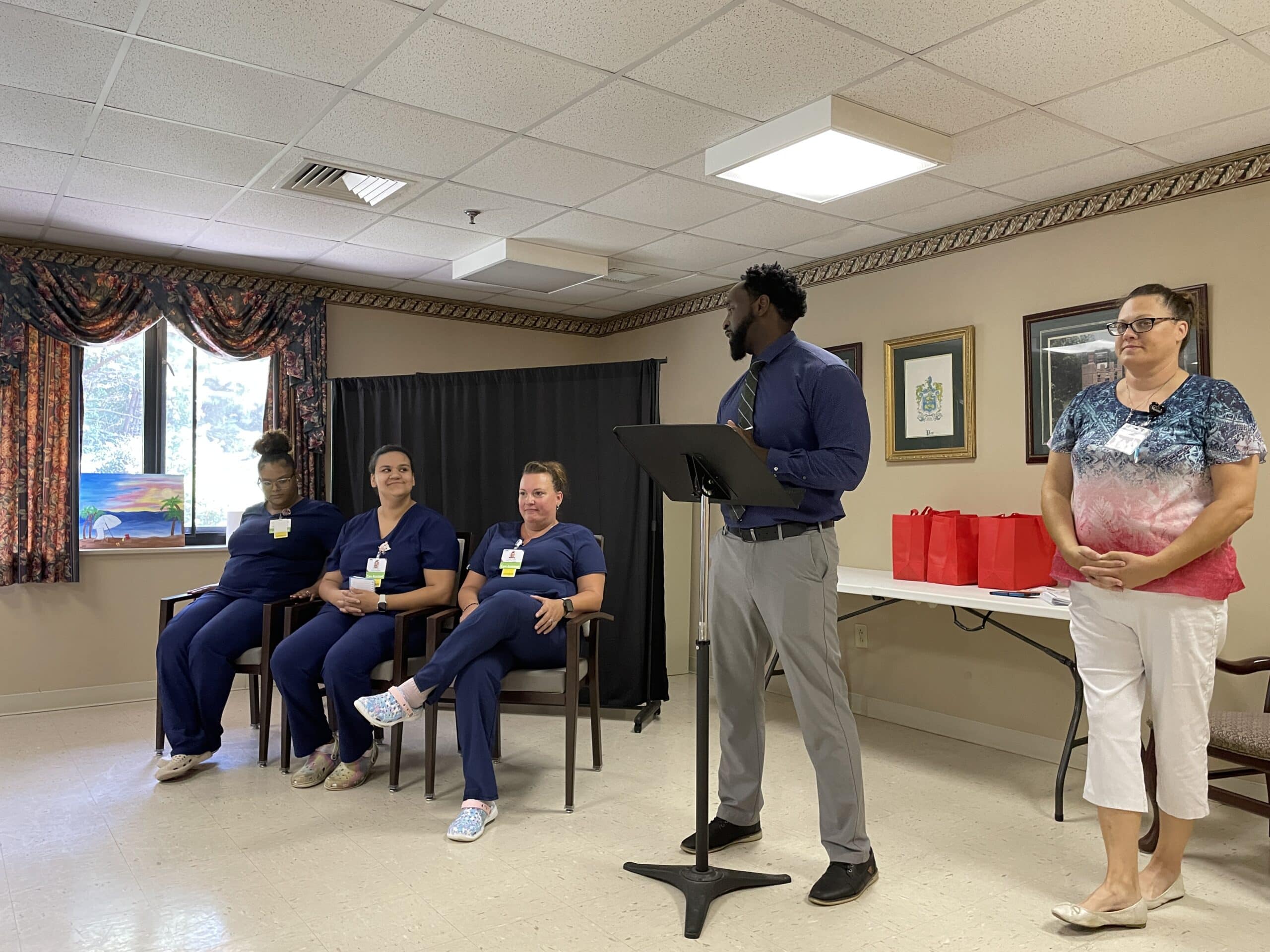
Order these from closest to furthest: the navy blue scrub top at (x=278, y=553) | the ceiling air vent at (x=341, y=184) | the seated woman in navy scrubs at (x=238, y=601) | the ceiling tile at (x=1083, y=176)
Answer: the ceiling tile at (x=1083, y=176) < the seated woman in navy scrubs at (x=238, y=601) < the ceiling air vent at (x=341, y=184) < the navy blue scrub top at (x=278, y=553)

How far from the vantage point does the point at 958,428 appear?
4.37 metres

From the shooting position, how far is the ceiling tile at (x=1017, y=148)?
3.22m

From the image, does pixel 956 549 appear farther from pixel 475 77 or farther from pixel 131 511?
pixel 131 511

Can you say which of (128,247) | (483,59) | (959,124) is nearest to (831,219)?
(959,124)

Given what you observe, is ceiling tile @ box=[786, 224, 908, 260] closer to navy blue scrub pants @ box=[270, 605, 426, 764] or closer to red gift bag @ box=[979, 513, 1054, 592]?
red gift bag @ box=[979, 513, 1054, 592]

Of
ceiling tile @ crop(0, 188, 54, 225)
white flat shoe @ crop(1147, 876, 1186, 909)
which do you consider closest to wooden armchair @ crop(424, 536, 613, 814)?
white flat shoe @ crop(1147, 876, 1186, 909)

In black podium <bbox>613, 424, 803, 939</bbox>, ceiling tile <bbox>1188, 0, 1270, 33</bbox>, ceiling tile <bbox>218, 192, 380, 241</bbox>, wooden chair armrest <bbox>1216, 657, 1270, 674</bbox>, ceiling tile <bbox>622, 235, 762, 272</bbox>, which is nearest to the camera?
black podium <bbox>613, 424, 803, 939</bbox>

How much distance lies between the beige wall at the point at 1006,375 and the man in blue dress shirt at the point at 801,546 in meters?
1.90

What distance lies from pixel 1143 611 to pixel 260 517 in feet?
11.2

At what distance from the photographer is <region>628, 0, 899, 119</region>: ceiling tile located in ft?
8.37

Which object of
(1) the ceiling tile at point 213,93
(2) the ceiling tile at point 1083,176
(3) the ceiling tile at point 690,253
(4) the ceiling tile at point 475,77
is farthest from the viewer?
(3) the ceiling tile at point 690,253

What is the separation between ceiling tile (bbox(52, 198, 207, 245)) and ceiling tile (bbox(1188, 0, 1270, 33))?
13.3ft

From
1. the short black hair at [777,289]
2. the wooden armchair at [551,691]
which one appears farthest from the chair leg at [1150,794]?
the wooden armchair at [551,691]

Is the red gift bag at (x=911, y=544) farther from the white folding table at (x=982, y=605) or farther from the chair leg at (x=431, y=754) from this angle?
the chair leg at (x=431, y=754)
